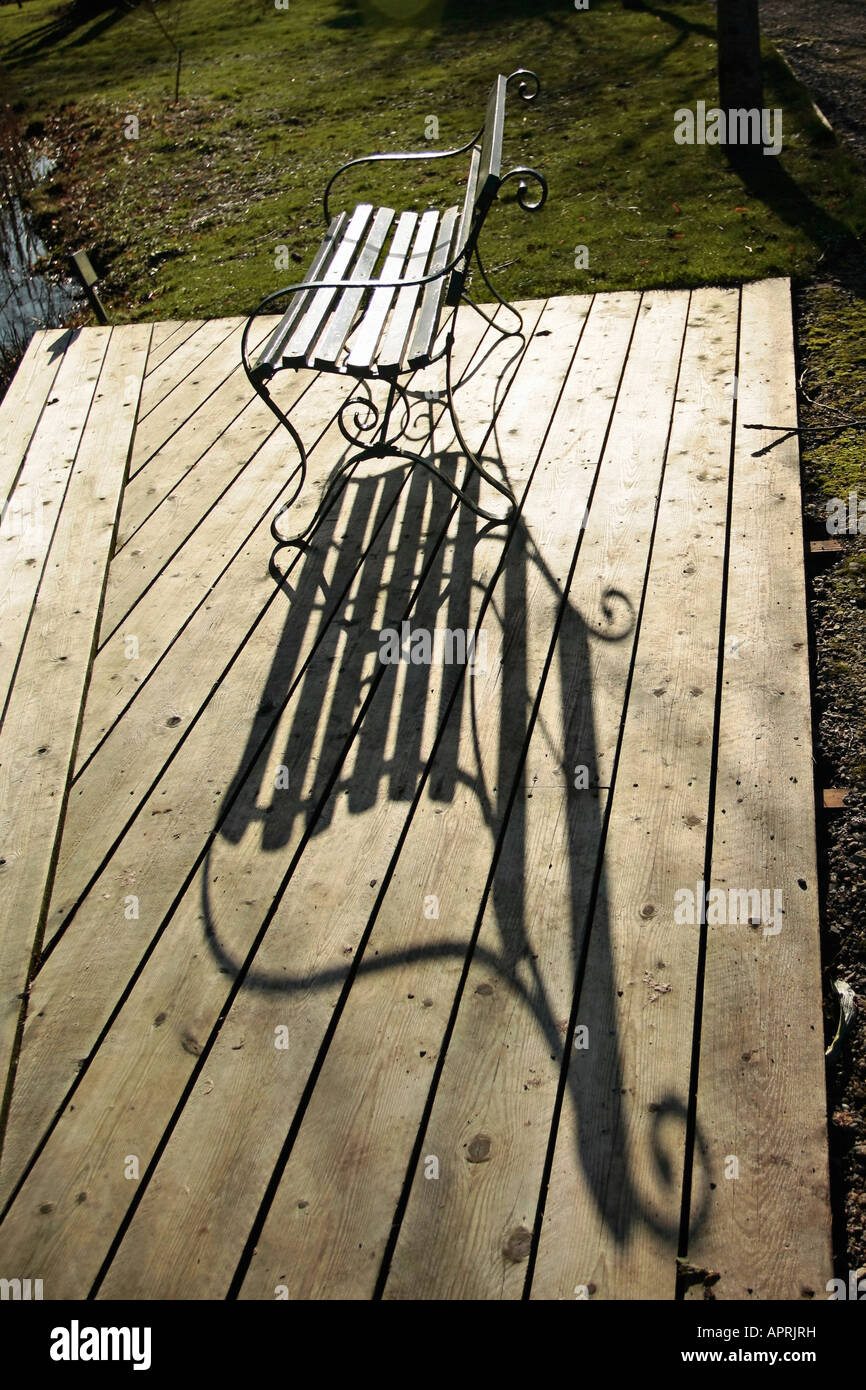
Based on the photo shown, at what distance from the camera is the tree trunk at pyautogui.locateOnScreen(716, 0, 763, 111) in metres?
5.23

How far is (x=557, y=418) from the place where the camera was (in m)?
3.51

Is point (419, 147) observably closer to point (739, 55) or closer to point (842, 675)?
point (739, 55)

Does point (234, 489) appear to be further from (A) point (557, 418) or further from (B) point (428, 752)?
(B) point (428, 752)

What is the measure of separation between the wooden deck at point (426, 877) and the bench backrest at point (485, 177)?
587 mm

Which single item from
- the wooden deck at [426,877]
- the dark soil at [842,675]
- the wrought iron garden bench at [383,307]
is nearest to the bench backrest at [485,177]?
the wrought iron garden bench at [383,307]

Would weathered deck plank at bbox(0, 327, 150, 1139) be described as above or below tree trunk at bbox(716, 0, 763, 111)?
below

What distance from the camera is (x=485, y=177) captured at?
9.75ft

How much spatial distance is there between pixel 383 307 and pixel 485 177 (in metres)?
0.46

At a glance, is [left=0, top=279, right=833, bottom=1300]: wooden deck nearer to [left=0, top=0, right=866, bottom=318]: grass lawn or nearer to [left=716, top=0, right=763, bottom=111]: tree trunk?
[left=0, top=0, right=866, bottom=318]: grass lawn

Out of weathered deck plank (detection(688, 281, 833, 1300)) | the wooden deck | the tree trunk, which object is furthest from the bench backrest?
the tree trunk

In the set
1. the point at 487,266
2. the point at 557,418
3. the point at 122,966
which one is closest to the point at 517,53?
the point at 487,266

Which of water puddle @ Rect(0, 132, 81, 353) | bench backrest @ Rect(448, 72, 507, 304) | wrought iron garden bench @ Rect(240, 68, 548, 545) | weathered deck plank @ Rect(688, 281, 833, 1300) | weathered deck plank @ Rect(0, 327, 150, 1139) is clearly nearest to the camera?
weathered deck plank @ Rect(688, 281, 833, 1300)

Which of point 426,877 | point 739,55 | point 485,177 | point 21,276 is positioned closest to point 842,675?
point 426,877
